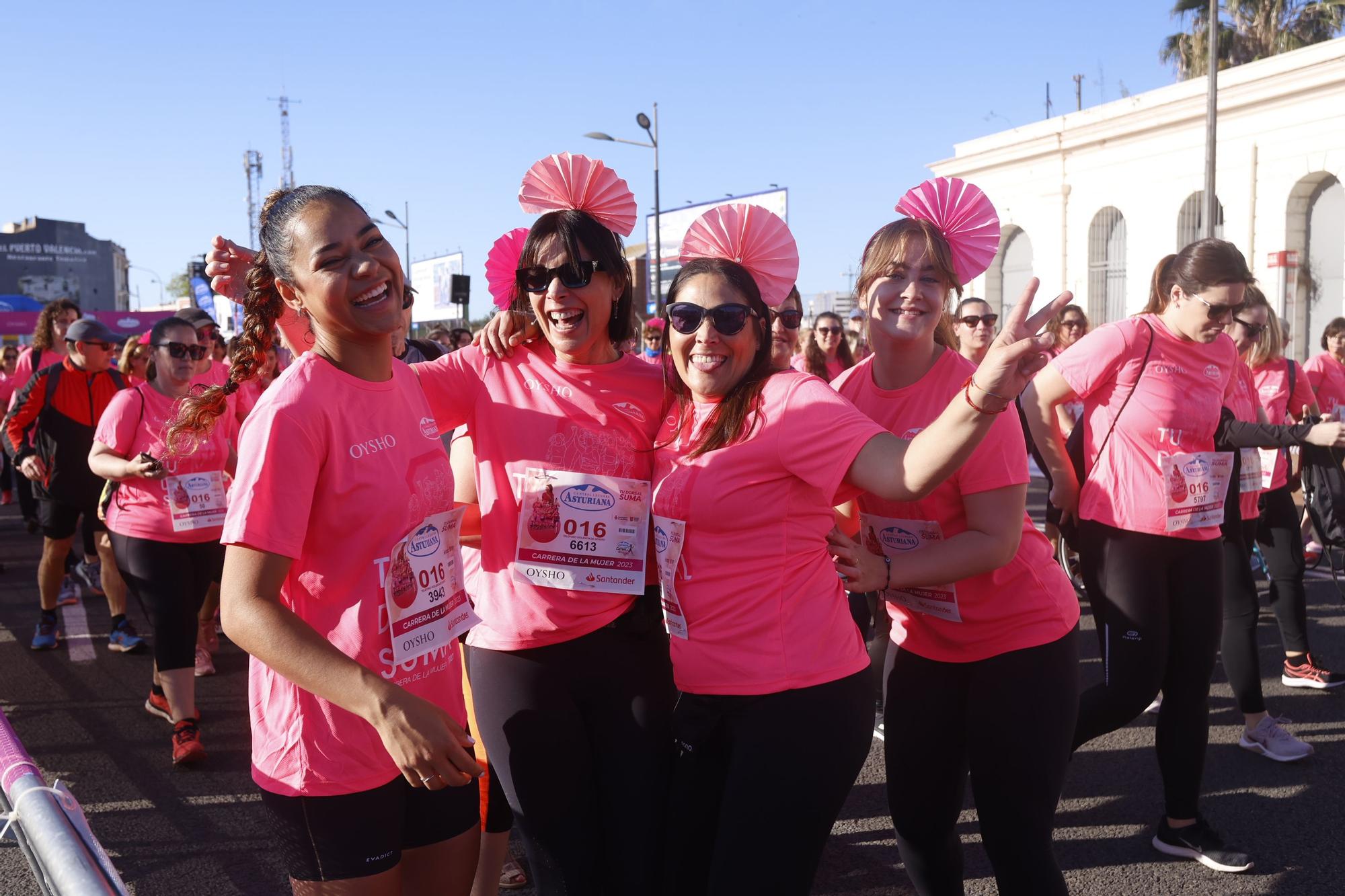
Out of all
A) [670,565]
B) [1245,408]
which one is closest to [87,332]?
[670,565]

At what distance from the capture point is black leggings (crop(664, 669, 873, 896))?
207 cm

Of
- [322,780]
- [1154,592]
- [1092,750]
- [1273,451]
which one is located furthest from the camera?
[1273,451]

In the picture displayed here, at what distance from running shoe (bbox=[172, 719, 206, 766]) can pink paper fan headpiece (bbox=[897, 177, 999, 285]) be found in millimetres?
3744

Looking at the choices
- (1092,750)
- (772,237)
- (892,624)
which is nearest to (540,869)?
(892,624)

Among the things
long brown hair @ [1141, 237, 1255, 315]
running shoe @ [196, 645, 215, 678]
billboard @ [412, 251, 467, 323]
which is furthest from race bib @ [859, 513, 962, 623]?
billboard @ [412, 251, 467, 323]

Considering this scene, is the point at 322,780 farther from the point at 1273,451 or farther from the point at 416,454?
the point at 1273,451

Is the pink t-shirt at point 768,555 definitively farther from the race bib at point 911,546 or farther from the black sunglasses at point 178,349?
the black sunglasses at point 178,349

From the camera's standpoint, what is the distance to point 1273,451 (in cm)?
549

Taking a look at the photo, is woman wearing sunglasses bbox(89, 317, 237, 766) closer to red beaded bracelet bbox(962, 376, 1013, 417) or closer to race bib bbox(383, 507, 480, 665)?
race bib bbox(383, 507, 480, 665)

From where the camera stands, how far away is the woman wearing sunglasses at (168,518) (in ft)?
14.9

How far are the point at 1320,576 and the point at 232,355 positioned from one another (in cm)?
784

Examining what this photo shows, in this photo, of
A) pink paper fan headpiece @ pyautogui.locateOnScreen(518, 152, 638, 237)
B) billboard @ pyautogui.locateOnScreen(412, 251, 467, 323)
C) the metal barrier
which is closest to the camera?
the metal barrier

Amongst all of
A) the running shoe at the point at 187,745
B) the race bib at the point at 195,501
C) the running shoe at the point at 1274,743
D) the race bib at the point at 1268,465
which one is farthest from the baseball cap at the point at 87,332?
the race bib at the point at 1268,465

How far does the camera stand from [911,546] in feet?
8.34
